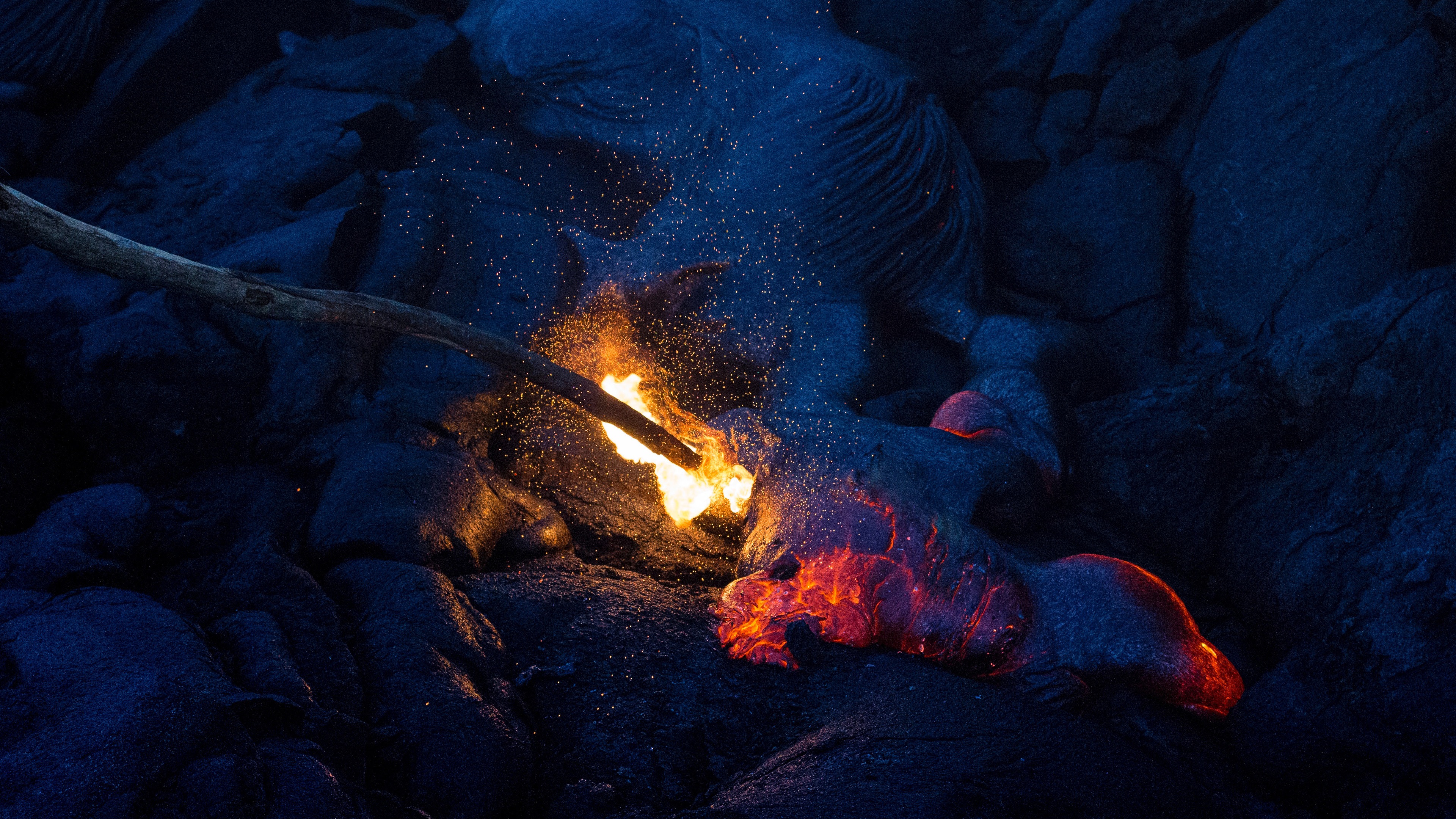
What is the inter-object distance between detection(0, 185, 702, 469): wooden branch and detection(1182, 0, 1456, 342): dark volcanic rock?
122 inches

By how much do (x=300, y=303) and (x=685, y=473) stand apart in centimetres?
194

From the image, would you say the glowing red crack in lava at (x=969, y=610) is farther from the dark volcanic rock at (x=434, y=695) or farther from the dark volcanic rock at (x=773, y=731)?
the dark volcanic rock at (x=434, y=695)

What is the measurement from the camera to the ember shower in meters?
2.45

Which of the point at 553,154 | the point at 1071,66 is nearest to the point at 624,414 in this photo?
the point at 553,154

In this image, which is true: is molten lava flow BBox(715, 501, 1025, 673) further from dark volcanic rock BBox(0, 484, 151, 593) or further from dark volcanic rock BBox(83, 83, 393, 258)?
dark volcanic rock BBox(83, 83, 393, 258)

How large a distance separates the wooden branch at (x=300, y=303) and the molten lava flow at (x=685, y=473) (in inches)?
3.8

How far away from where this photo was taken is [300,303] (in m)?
3.22

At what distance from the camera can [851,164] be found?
459 cm

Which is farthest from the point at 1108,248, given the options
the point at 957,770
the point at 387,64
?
the point at 387,64

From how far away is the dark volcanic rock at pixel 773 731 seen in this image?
230 cm

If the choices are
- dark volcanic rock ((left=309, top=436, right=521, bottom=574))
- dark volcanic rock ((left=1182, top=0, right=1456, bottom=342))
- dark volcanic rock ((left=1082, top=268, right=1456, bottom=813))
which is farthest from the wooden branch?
dark volcanic rock ((left=1182, top=0, right=1456, bottom=342))

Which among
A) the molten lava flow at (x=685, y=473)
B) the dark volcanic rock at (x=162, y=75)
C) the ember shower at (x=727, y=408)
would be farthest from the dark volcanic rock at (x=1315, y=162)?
the dark volcanic rock at (x=162, y=75)

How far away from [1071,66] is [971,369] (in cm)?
219

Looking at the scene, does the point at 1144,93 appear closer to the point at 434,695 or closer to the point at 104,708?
the point at 434,695
